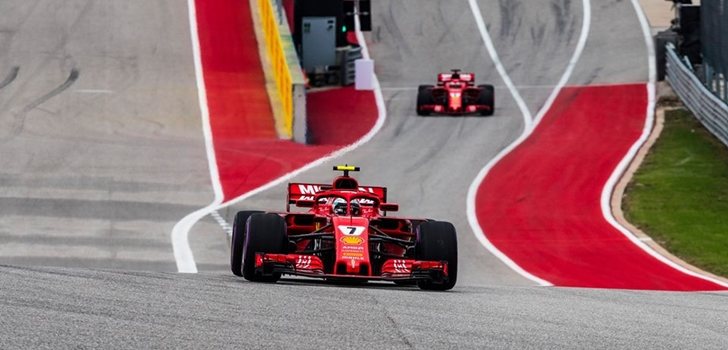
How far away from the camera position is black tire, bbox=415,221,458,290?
16.5m

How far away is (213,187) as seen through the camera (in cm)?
2983

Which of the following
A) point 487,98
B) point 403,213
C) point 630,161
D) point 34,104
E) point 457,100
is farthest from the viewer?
point 457,100

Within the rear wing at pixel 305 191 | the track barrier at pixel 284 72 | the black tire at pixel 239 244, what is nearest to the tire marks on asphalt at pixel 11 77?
the track barrier at pixel 284 72

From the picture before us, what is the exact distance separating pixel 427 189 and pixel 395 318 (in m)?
18.6

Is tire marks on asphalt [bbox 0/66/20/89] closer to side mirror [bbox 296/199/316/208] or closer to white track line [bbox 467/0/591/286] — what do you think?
white track line [bbox 467/0/591/286]

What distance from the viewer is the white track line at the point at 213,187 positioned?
77.3 ft

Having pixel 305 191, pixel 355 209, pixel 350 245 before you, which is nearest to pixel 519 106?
pixel 305 191

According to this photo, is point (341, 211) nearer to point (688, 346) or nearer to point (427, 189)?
point (688, 346)

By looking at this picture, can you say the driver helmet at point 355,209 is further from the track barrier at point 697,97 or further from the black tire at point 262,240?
the track barrier at point 697,97

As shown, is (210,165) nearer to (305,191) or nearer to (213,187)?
(213,187)

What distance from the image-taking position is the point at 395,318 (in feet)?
39.3

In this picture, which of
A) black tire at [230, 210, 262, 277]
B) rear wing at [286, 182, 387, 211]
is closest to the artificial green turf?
rear wing at [286, 182, 387, 211]

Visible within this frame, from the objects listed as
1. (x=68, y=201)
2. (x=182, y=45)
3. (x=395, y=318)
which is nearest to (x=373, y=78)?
(x=182, y=45)

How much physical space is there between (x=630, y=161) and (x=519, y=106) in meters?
7.26
